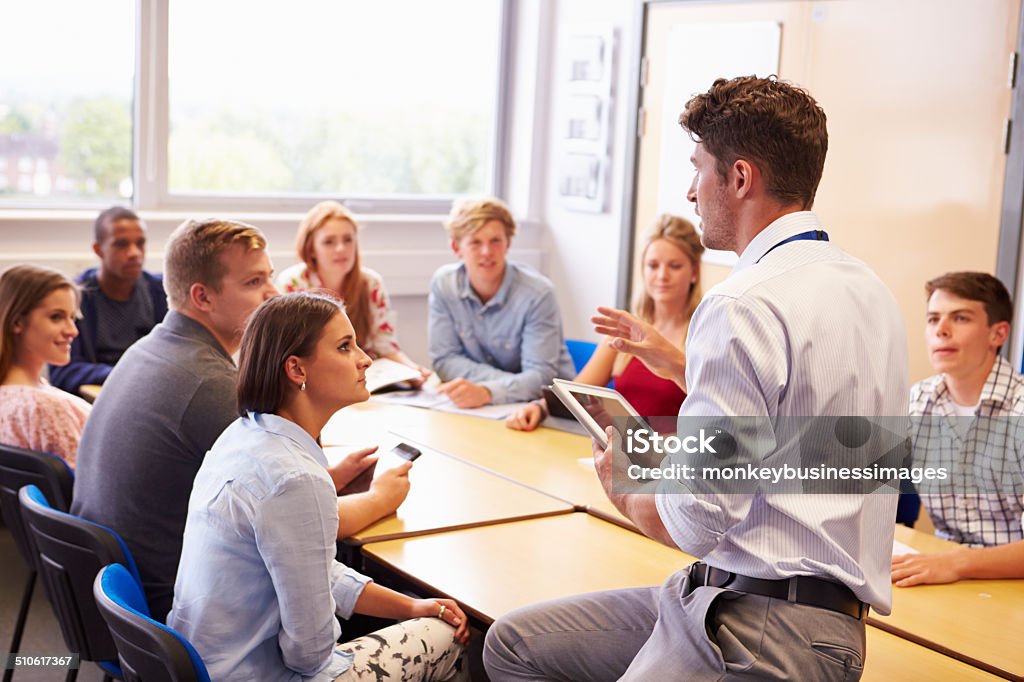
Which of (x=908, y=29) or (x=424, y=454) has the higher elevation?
(x=908, y=29)

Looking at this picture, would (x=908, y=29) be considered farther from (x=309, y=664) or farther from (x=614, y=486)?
(x=309, y=664)

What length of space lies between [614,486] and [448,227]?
255 cm

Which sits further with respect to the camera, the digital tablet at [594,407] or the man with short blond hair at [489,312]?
the man with short blond hair at [489,312]

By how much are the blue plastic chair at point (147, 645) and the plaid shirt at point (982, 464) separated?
6.74 feet

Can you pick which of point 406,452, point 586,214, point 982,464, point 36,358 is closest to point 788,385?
point 406,452

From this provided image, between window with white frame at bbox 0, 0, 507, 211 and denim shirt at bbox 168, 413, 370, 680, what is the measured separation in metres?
3.31

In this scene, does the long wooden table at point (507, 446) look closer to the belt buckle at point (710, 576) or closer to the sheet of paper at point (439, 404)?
the sheet of paper at point (439, 404)

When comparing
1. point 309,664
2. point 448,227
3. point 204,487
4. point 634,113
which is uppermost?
point 634,113

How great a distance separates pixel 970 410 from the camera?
2.91m

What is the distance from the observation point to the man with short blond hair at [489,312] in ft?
13.4

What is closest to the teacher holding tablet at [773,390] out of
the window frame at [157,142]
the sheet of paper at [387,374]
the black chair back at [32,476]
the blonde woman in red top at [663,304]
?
the black chair back at [32,476]

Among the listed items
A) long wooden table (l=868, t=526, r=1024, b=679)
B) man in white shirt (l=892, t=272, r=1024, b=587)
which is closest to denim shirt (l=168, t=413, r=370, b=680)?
long wooden table (l=868, t=526, r=1024, b=679)

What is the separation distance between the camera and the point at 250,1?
203 inches

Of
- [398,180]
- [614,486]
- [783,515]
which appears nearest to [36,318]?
[614,486]
